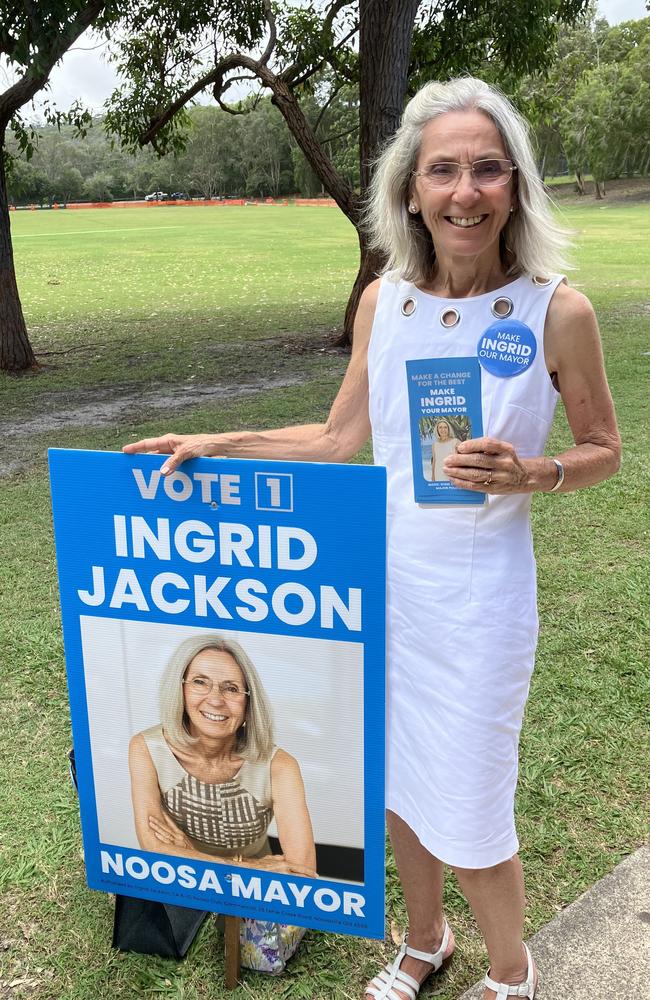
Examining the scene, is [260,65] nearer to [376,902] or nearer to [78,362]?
[78,362]

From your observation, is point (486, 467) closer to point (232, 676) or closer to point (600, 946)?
point (232, 676)

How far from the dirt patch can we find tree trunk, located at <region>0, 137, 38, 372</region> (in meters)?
1.63

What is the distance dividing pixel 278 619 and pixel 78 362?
32.9ft

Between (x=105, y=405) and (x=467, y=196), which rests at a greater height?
(x=467, y=196)

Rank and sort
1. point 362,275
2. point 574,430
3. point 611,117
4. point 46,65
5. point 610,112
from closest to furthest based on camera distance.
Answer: point 574,430 < point 46,65 < point 362,275 < point 611,117 < point 610,112

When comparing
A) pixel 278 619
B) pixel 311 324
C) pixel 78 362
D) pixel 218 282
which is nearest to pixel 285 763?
pixel 278 619

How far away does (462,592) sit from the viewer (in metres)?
1.75

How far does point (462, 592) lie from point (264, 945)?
3.78 feet

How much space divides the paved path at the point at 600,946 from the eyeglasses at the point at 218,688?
96cm

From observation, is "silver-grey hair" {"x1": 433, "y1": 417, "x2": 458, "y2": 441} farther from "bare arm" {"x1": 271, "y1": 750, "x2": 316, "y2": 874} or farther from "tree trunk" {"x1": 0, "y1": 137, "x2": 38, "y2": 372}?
→ "tree trunk" {"x1": 0, "y1": 137, "x2": 38, "y2": 372}

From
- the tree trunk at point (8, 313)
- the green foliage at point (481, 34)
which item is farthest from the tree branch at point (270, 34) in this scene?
the tree trunk at point (8, 313)

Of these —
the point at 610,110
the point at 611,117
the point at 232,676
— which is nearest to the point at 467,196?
the point at 232,676

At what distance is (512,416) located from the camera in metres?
1.68

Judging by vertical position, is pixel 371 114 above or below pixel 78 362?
above
